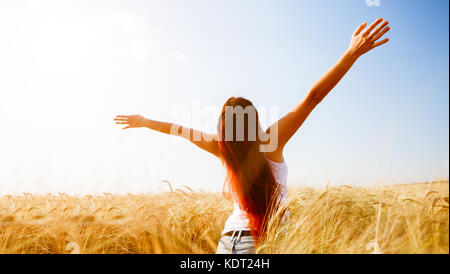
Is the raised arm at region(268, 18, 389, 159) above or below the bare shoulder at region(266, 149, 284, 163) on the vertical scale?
above

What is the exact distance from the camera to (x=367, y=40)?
171cm

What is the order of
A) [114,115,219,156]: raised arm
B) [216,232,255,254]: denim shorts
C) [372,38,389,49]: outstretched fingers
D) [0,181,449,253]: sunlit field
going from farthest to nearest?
[114,115,219,156]: raised arm < [372,38,389,49]: outstretched fingers < [216,232,255,254]: denim shorts < [0,181,449,253]: sunlit field

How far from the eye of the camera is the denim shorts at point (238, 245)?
5.38ft

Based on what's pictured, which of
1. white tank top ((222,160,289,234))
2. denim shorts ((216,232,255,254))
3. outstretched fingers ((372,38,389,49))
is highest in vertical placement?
outstretched fingers ((372,38,389,49))

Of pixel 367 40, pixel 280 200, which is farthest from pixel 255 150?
pixel 367 40

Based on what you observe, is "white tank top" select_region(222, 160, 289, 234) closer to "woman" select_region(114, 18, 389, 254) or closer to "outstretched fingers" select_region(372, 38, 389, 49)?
"woman" select_region(114, 18, 389, 254)

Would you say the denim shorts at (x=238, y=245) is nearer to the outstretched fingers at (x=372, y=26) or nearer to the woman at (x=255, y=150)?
the woman at (x=255, y=150)

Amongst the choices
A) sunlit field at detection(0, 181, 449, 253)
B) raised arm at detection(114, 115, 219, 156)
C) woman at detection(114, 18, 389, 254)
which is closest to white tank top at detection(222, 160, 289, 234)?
woman at detection(114, 18, 389, 254)

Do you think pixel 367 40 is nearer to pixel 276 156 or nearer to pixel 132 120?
pixel 276 156

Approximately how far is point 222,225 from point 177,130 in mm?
1130

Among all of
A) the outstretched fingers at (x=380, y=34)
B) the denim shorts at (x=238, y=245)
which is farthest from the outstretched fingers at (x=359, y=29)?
the denim shorts at (x=238, y=245)

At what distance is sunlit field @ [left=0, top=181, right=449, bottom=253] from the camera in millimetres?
1531

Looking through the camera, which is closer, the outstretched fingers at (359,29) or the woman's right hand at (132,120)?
the outstretched fingers at (359,29)
